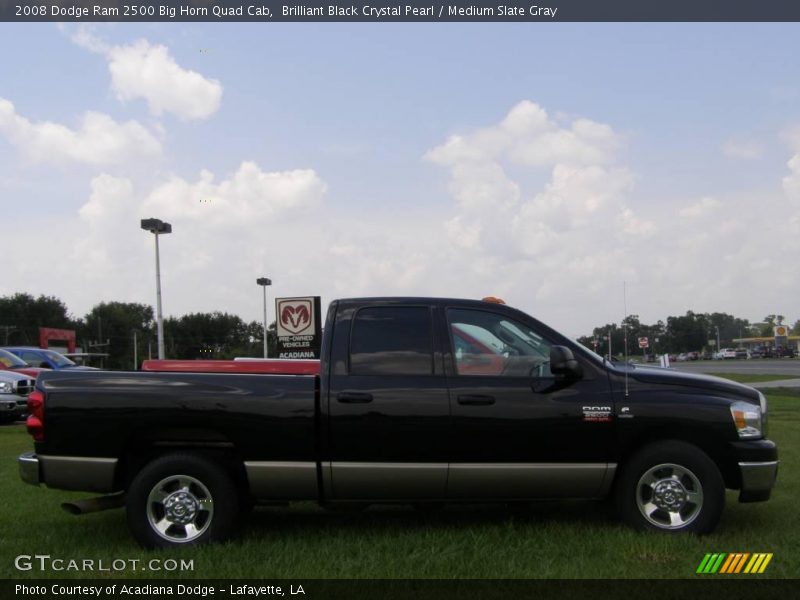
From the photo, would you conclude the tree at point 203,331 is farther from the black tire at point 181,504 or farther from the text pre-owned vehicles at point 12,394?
the black tire at point 181,504

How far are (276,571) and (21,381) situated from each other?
44.2ft

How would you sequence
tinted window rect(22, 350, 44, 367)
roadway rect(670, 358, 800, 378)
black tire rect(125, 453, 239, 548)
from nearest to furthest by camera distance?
black tire rect(125, 453, 239, 548)
tinted window rect(22, 350, 44, 367)
roadway rect(670, 358, 800, 378)

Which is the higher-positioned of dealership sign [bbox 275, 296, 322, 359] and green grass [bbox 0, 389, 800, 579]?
dealership sign [bbox 275, 296, 322, 359]

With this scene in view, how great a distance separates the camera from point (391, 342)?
5.84 metres

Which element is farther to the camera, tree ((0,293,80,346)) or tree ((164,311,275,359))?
tree ((0,293,80,346))

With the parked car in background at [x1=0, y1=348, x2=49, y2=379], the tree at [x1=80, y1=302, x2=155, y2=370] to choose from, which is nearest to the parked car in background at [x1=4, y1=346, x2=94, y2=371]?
the parked car in background at [x1=0, y1=348, x2=49, y2=379]

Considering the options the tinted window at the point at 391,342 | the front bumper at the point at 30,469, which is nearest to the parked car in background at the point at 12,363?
the front bumper at the point at 30,469

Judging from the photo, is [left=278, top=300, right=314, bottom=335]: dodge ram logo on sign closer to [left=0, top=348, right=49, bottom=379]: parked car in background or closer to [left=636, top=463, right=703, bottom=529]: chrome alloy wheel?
[left=0, top=348, right=49, bottom=379]: parked car in background

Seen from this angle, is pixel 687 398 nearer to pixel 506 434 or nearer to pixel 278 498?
pixel 506 434

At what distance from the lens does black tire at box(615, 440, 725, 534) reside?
5.60m

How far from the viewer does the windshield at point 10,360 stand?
62.3 feet

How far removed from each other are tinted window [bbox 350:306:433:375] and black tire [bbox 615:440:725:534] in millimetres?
1655

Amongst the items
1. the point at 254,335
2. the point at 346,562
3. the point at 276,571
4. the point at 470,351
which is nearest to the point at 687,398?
the point at 470,351
